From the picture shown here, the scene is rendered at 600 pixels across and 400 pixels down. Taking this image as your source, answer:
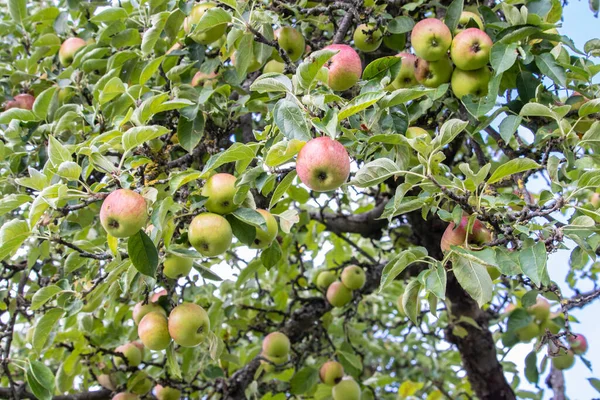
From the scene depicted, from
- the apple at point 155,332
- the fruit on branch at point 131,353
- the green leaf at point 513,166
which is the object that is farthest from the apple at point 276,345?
the green leaf at point 513,166

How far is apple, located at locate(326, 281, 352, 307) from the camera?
10.4 ft

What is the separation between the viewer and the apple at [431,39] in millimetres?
2012

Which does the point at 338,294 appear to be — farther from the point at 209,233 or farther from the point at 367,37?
the point at 209,233

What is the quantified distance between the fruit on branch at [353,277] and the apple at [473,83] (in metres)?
1.37

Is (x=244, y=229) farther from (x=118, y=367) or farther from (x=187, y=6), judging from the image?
(x=118, y=367)

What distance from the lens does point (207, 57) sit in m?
2.49

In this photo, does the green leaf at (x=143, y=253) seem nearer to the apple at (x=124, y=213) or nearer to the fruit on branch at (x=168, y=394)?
the apple at (x=124, y=213)

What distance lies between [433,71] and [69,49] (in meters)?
1.70

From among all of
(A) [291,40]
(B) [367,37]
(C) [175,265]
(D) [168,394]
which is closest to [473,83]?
(B) [367,37]

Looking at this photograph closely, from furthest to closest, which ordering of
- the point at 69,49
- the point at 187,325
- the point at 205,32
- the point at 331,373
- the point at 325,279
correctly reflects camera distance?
the point at 325,279 → the point at 331,373 → the point at 69,49 → the point at 205,32 → the point at 187,325

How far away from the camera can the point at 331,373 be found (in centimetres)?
310

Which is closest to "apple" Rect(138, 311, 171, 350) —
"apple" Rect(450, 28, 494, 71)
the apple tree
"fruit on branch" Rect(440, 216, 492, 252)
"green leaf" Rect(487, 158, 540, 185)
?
the apple tree

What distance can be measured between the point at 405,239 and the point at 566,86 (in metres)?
1.68

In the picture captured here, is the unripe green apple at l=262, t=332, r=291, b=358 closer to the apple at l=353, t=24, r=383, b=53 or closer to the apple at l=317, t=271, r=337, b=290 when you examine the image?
the apple at l=317, t=271, r=337, b=290
